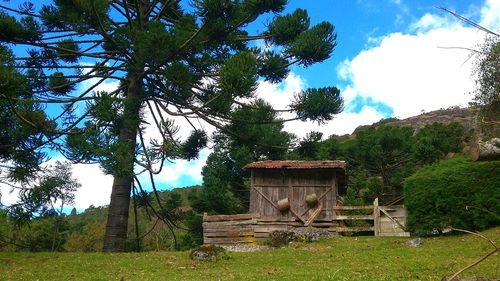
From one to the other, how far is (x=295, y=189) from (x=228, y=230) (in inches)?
158

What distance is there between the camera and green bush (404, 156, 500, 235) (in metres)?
19.3

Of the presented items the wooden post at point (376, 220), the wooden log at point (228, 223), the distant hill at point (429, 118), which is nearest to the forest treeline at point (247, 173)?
the wooden log at point (228, 223)

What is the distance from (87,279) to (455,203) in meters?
14.2

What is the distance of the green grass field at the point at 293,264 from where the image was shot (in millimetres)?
11680

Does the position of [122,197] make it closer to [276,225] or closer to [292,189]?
[276,225]

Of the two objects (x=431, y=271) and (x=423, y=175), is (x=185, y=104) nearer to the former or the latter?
(x=423, y=175)

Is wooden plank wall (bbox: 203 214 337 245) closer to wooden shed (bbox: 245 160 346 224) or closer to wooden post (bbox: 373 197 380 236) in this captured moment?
wooden shed (bbox: 245 160 346 224)

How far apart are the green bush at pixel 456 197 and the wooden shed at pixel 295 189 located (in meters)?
4.64

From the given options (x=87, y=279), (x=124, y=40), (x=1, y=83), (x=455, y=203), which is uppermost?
(x=124, y=40)

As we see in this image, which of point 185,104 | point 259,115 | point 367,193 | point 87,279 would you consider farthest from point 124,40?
point 367,193

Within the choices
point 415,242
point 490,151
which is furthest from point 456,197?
point 415,242

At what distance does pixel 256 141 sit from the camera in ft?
81.0

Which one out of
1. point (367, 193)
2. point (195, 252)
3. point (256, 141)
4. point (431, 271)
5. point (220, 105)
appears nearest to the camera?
point (431, 271)

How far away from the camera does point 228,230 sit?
23.5 m
